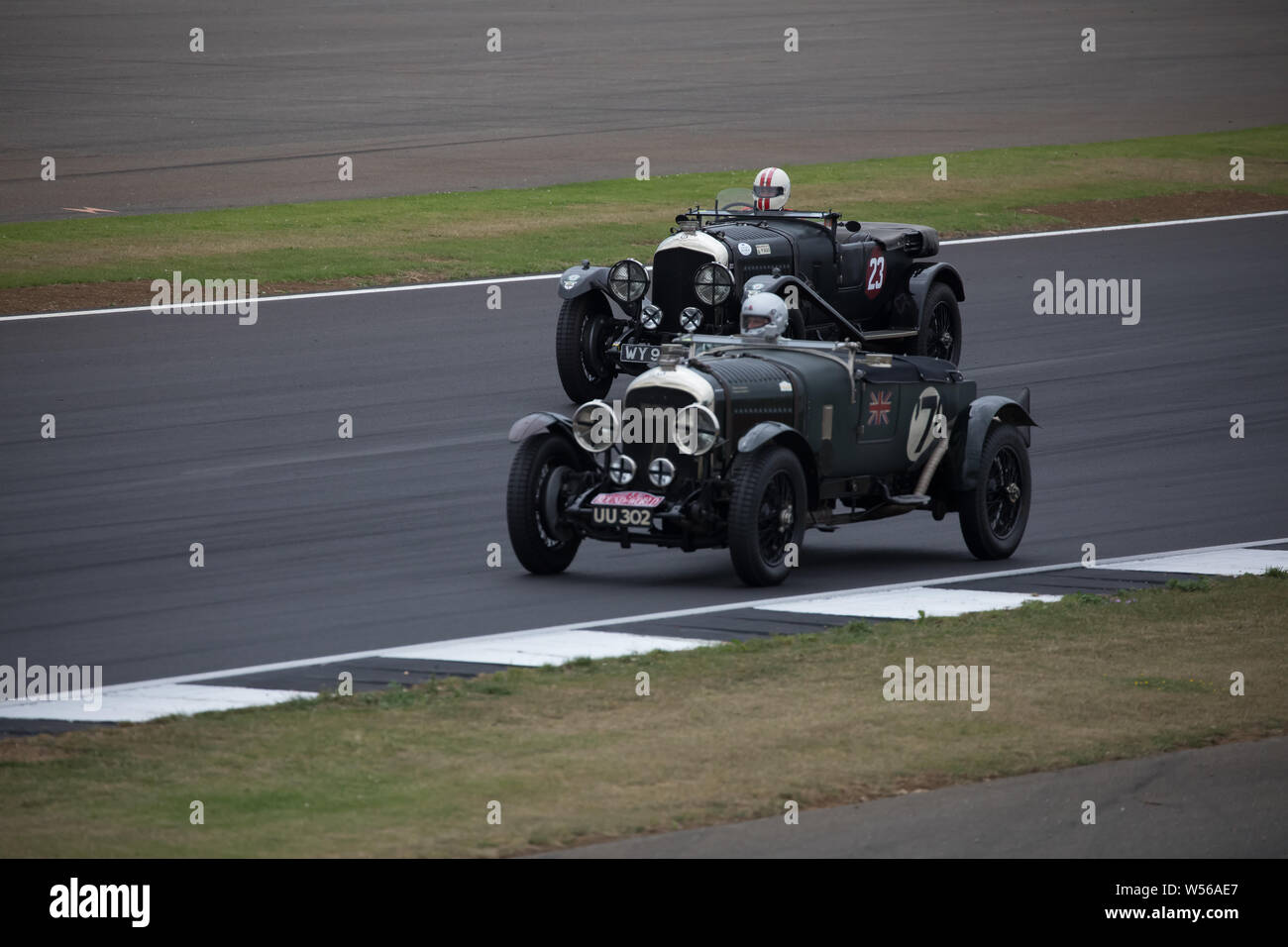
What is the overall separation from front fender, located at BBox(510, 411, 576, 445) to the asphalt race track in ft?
2.96

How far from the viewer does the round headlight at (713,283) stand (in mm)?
18297

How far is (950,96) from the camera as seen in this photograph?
4666 cm

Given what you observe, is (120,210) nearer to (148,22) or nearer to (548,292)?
(548,292)

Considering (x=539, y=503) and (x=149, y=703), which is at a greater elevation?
(x=539, y=503)

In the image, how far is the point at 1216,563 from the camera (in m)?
13.8

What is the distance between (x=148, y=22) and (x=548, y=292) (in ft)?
107

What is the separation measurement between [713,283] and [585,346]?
1741 mm

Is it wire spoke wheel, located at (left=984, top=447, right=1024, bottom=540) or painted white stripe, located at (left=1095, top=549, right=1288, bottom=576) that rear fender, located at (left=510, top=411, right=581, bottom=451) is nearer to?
wire spoke wheel, located at (left=984, top=447, right=1024, bottom=540)

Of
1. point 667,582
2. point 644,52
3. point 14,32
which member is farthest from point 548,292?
point 14,32

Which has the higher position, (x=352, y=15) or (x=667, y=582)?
(x=352, y=15)

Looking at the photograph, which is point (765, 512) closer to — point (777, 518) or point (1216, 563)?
point (777, 518)

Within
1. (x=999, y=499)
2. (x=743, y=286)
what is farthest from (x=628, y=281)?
(x=999, y=499)

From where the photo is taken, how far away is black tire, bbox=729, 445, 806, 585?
41.0 feet

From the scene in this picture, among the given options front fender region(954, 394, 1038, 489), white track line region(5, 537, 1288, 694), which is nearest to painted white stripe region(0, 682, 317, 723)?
white track line region(5, 537, 1288, 694)
